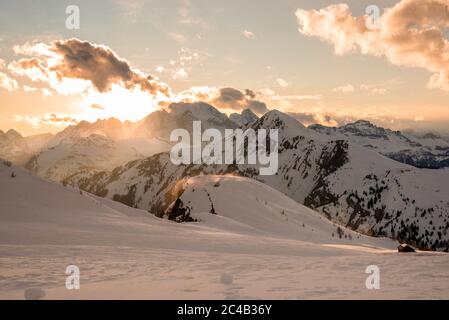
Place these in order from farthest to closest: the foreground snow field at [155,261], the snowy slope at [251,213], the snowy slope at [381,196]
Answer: the snowy slope at [381,196] < the snowy slope at [251,213] < the foreground snow field at [155,261]

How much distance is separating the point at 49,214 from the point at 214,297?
599 inches

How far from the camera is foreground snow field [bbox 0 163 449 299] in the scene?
835cm

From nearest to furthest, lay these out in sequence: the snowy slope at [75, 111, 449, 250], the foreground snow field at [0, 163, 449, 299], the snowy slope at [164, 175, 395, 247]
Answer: the foreground snow field at [0, 163, 449, 299], the snowy slope at [164, 175, 395, 247], the snowy slope at [75, 111, 449, 250]

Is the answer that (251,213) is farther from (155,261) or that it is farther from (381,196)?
(381,196)

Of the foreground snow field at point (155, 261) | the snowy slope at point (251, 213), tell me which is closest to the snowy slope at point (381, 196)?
the snowy slope at point (251, 213)

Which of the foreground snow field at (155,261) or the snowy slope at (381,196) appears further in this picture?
the snowy slope at (381,196)

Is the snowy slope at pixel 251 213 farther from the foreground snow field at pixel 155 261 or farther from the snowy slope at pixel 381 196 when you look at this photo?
the snowy slope at pixel 381 196

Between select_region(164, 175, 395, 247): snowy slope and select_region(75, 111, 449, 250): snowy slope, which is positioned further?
select_region(75, 111, 449, 250): snowy slope

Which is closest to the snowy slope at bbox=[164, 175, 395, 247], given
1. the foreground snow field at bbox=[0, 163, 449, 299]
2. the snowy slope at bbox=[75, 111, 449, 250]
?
the foreground snow field at bbox=[0, 163, 449, 299]

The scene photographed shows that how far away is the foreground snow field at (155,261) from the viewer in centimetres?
835

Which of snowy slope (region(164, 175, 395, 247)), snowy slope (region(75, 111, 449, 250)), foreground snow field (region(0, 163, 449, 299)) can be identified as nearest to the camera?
foreground snow field (region(0, 163, 449, 299))

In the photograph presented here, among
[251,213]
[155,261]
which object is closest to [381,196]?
[251,213]

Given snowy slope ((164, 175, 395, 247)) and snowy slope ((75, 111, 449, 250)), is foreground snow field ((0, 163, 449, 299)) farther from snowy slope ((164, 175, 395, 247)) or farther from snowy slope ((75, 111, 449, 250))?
snowy slope ((75, 111, 449, 250))

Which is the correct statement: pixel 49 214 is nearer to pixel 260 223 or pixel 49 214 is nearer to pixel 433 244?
pixel 260 223
